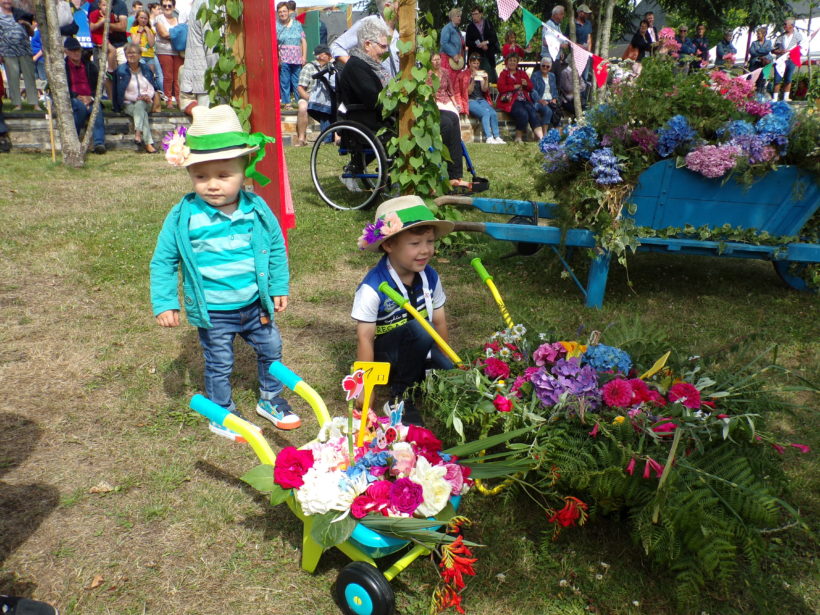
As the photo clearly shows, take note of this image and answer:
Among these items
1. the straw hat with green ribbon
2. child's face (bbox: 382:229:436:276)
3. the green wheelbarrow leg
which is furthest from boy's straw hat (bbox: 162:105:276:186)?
the green wheelbarrow leg

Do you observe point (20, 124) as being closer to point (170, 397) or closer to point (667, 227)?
point (170, 397)

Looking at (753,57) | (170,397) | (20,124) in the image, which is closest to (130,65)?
(20,124)

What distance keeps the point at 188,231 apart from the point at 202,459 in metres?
1.00

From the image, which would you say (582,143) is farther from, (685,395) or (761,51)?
(761,51)

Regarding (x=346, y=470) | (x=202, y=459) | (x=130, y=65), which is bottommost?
(x=202, y=459)

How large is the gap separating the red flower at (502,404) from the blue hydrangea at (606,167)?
2.28m

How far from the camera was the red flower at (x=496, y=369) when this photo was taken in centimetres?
243

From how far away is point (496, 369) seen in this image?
245cm

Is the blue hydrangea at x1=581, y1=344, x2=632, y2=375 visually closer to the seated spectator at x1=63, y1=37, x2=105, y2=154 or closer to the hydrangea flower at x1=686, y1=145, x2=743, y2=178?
the hydrangea flower at x1=686, y1=145, x2=743, y2=178

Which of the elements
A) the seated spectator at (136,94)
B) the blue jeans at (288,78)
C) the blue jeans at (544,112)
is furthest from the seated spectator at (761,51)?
the seated spectator at (136,94)

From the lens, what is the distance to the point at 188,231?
108 inches

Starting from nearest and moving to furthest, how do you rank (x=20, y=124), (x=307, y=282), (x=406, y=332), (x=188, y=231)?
(x=188, y=231), (x=406, y=332), (x=307, y=282), (x=20, y=124)

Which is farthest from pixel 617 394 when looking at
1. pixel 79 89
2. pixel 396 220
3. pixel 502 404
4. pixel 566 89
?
pixel 566 89

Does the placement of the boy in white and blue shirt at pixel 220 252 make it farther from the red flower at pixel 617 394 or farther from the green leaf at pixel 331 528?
the red flower at pixel 617 394
